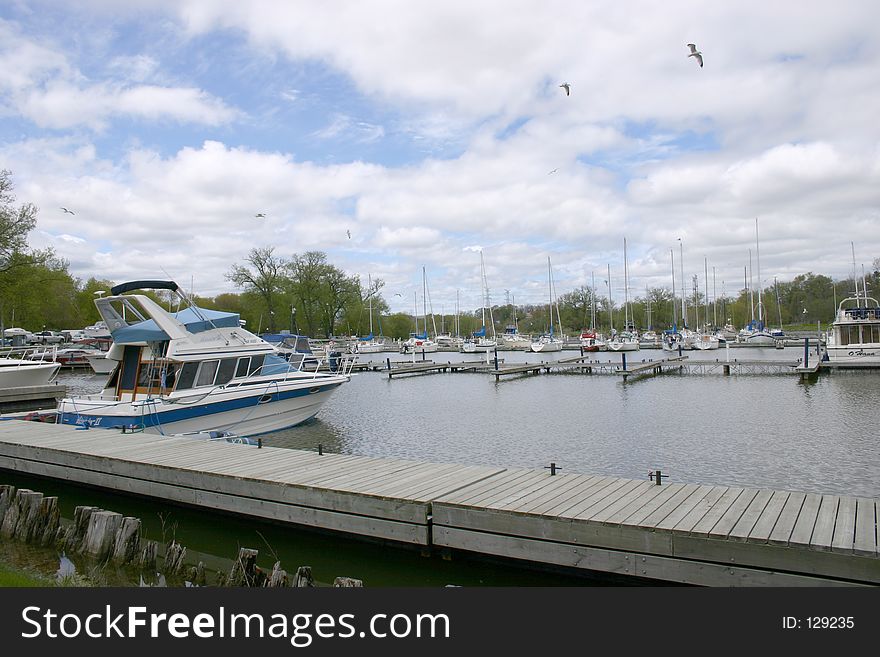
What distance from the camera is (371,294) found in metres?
95.9

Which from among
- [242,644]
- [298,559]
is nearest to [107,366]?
[298,559]

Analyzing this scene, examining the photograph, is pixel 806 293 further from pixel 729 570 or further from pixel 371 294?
pixel 729 570

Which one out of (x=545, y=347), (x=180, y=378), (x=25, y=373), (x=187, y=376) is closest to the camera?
(x=180, y=378)

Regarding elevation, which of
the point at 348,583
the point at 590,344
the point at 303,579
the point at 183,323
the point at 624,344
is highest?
the point at 183,323

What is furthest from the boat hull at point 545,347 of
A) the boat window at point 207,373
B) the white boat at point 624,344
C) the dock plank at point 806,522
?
the dock plank at point 806,522

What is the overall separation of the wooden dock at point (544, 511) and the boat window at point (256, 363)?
328 inches

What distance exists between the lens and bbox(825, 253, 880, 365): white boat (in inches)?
1425

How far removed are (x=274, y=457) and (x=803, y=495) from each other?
7.75 metres

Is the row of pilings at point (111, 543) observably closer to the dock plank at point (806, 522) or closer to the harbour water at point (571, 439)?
the harbour water at point (571, 439)

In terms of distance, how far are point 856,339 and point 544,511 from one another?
37.9 m

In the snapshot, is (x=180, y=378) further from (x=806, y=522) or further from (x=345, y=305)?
(x=345, y=305)

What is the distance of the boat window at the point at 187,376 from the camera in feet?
58.1

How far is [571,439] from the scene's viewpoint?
18469 mm

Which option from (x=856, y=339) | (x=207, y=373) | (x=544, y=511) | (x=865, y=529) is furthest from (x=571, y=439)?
(x=856, y=339)
